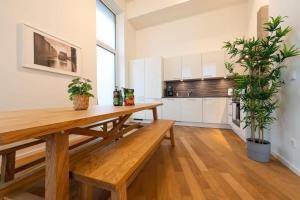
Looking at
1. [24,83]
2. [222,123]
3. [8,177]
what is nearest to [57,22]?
A: [24,83]

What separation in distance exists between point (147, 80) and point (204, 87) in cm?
176

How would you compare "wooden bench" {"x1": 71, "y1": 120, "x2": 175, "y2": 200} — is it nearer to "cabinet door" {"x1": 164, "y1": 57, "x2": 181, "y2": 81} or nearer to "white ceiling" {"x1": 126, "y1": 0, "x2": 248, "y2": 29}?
"cabinet door" {"x1": 164, "y1": 57, "x2": 181, "y2": 81}

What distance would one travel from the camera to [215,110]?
367 cm

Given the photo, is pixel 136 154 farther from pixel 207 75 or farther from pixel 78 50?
pixel 207 75

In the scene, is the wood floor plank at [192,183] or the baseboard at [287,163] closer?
the wood floor plank at [192,183]

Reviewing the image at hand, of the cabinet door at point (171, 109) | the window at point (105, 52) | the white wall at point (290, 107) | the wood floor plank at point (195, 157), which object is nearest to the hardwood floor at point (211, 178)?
the wood floor plank at point (195, 157)

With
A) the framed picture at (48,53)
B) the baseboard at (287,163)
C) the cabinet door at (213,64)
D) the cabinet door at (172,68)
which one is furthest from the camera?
the cabinet door at (172,68)

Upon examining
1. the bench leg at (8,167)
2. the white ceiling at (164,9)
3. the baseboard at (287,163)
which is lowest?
the baseboard at (287,163)

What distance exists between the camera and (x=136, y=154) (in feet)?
3.29

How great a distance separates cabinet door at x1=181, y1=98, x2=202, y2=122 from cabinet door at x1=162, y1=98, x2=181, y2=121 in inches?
5.7

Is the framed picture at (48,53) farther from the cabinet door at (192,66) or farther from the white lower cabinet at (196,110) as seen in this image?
the cabinet door at (192,66)

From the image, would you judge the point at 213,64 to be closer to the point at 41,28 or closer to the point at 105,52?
the point at 105,52

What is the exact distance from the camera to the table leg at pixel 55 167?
71 centimetres

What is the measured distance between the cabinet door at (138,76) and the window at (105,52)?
59 centimetres
